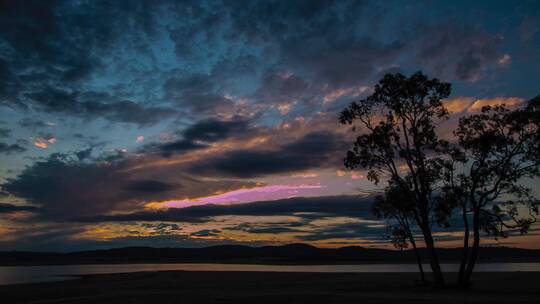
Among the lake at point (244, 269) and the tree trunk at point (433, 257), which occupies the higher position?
the tree trunk at point (433, 257)

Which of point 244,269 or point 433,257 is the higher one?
point 433,257

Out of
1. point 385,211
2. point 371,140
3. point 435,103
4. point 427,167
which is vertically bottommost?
point 385,211

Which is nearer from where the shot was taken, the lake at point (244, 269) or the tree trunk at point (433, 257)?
the tree trunk at point (433, 257)

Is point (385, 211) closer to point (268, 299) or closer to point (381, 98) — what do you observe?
point (381, 98)

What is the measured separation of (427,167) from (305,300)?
48.6 ft

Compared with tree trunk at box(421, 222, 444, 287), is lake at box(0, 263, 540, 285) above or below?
below

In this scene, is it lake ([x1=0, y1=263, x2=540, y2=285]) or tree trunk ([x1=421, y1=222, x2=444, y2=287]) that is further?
lake ([x1=0, y1=263, x2=540, y2=285])

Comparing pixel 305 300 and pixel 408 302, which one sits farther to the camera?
pixel 305 300

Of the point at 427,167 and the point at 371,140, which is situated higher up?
the point at 371,140

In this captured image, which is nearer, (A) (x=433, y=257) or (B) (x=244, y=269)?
(A) (x=433, y=257)

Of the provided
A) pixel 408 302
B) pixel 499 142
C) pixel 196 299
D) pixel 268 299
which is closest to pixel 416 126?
pixel 499 142

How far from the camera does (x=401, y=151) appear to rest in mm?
38250

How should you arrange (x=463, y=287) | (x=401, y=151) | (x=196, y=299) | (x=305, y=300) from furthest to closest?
(x=401, y=151)
(x=463, y=287)
(x=196, y=299)
(x=305, y=300)

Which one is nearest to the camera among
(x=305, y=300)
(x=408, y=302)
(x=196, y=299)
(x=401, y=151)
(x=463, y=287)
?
(x=408, y=302)
